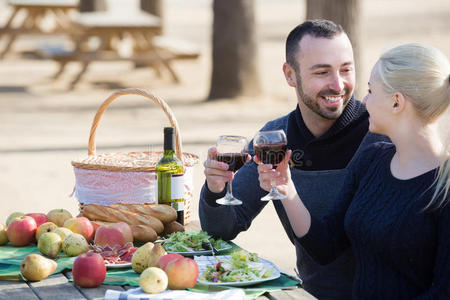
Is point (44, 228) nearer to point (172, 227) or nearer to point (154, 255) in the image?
point (172, 227)

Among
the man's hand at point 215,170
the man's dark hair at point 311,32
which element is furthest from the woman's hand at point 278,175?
the man's dark hair at point 311,32

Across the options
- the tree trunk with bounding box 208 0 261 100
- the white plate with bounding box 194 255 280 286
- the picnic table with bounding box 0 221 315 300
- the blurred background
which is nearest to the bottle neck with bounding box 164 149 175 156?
the white plate with bounding box 194 255 280 286

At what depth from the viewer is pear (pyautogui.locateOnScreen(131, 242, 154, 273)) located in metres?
2.89

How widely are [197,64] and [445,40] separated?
7.57 metres

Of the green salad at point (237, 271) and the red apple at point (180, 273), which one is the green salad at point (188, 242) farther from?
the red apple at point (180, 273)

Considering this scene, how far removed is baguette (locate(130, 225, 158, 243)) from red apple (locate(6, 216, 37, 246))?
43 cm

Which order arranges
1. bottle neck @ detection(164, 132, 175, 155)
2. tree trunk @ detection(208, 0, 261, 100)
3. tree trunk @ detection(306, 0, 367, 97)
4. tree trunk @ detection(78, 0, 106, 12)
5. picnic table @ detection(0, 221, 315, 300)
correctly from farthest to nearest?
tree trunk @ detection(78, 0, 106, 12), tree trunk @ detection(208, 0, 261, 100), tree trunk @ detection(306, 0, 367, 97), bottle neck @ detection(164, 132, 175, 155), picnic table @ detection(0, 221, 315, 300)

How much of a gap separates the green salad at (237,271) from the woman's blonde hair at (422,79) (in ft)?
2.32

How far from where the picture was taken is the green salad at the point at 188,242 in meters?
3.16

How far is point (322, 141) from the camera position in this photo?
145 inches

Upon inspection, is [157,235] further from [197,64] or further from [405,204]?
[197,64]

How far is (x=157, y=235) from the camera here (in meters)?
3.44

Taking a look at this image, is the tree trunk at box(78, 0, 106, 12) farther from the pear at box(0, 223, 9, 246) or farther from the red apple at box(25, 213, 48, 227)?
the pear at box(0, 223, 9, 246)

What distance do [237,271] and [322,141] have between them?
1064mm
